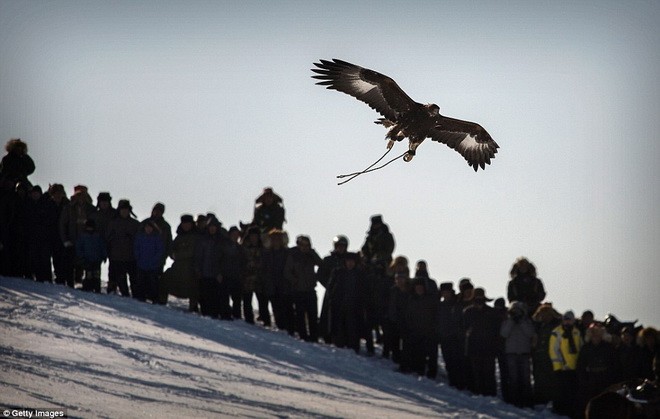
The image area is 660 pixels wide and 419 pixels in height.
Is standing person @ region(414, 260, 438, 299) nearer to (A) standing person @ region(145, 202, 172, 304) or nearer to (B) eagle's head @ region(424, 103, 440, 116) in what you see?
(A) standing person @ region(145, 202, 172, 304)

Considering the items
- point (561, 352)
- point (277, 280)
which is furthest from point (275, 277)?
point (561, 352)

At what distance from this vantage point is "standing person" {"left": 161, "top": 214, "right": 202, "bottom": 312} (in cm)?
2355

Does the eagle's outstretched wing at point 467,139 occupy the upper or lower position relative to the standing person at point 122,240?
upper

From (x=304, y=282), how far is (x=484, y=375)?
3350mm

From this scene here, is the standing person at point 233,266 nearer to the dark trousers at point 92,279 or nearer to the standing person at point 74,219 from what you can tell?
the dark trousers at point 92,279

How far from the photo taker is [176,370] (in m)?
20.3

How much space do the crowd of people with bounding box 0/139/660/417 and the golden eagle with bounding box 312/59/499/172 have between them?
519cm

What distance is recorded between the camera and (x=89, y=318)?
22.2 meters

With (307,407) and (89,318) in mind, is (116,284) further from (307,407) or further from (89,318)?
(307,407)

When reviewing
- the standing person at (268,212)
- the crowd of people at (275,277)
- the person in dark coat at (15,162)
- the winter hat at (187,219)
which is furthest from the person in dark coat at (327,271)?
the person in dark coat at (15,162)

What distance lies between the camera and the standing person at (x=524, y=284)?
21.8m

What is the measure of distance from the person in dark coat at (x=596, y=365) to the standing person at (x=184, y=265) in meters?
6.36

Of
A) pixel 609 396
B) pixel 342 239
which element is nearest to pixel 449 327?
pixel 342 239

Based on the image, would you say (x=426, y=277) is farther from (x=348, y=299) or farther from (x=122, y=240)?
(x=122, y=240)
